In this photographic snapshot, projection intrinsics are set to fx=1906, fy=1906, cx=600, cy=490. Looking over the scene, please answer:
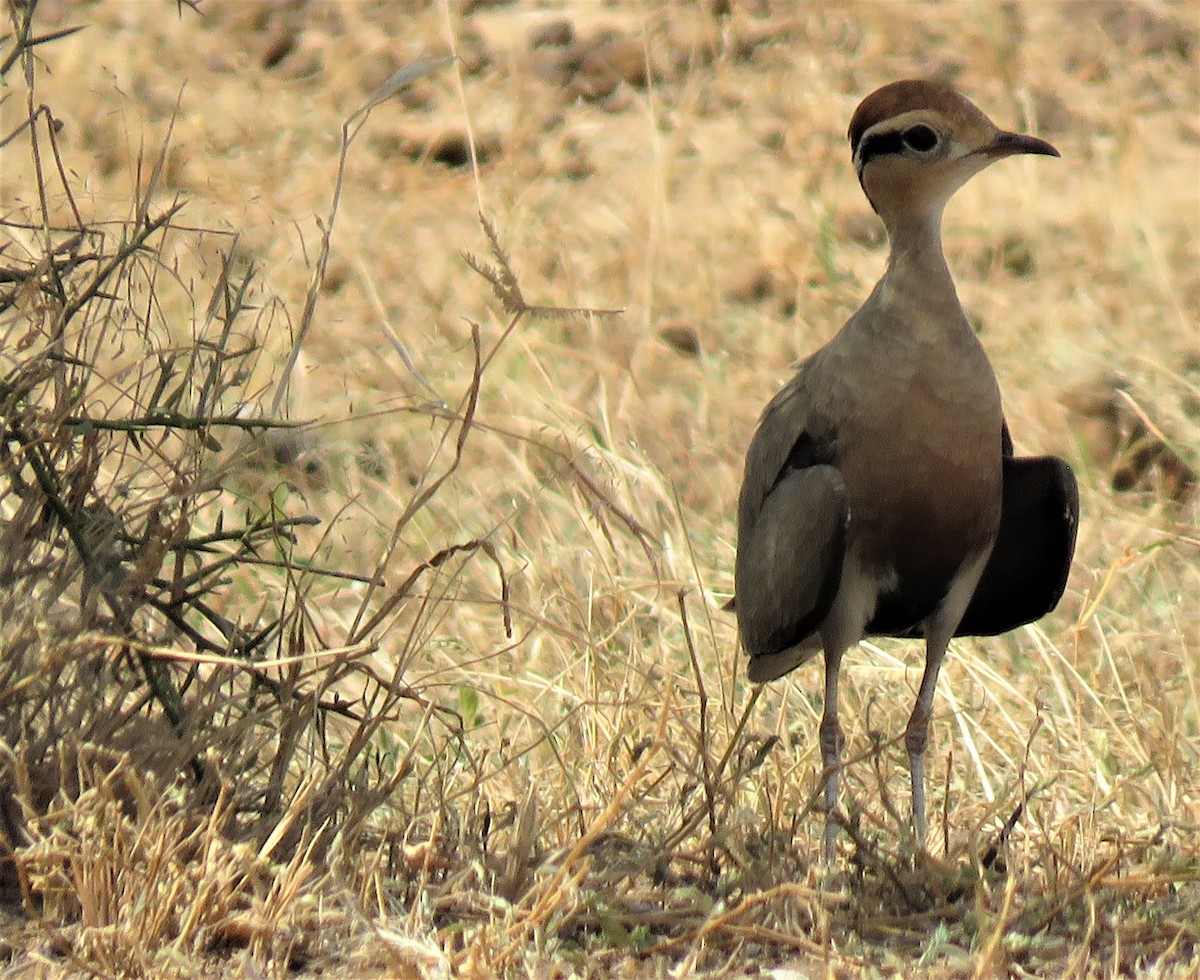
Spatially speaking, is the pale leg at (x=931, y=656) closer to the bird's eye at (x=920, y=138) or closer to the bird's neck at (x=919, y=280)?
the bird's neck at (x=919, y=280)

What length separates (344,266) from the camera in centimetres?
770

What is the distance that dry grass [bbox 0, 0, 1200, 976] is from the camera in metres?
2.99

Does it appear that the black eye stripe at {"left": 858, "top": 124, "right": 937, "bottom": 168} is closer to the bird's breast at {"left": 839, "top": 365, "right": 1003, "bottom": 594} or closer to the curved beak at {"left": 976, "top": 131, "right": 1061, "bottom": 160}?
the curved beak at {"left": 976, "top": 131, "right": 1061, "bottom": 160}

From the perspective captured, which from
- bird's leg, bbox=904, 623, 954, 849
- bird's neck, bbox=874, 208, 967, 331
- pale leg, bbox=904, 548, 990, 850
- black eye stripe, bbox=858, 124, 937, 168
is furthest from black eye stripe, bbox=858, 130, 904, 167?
bird's leg, bbox=904, 623, 954, 849

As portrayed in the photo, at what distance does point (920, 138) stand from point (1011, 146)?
170 millimetres

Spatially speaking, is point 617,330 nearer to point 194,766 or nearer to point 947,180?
point 947,180

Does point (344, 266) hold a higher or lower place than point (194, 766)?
higher

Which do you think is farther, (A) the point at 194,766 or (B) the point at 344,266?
(B) the point at 344,266

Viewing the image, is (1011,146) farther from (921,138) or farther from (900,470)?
(900,470)

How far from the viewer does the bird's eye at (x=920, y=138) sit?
3543mm

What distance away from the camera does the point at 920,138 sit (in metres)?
3.55

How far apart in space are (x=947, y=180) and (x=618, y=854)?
1389 millimetres

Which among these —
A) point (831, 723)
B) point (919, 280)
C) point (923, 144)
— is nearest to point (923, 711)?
point (831, 723)

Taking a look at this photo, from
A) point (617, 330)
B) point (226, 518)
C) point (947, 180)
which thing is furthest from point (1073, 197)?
point (947, 180)
